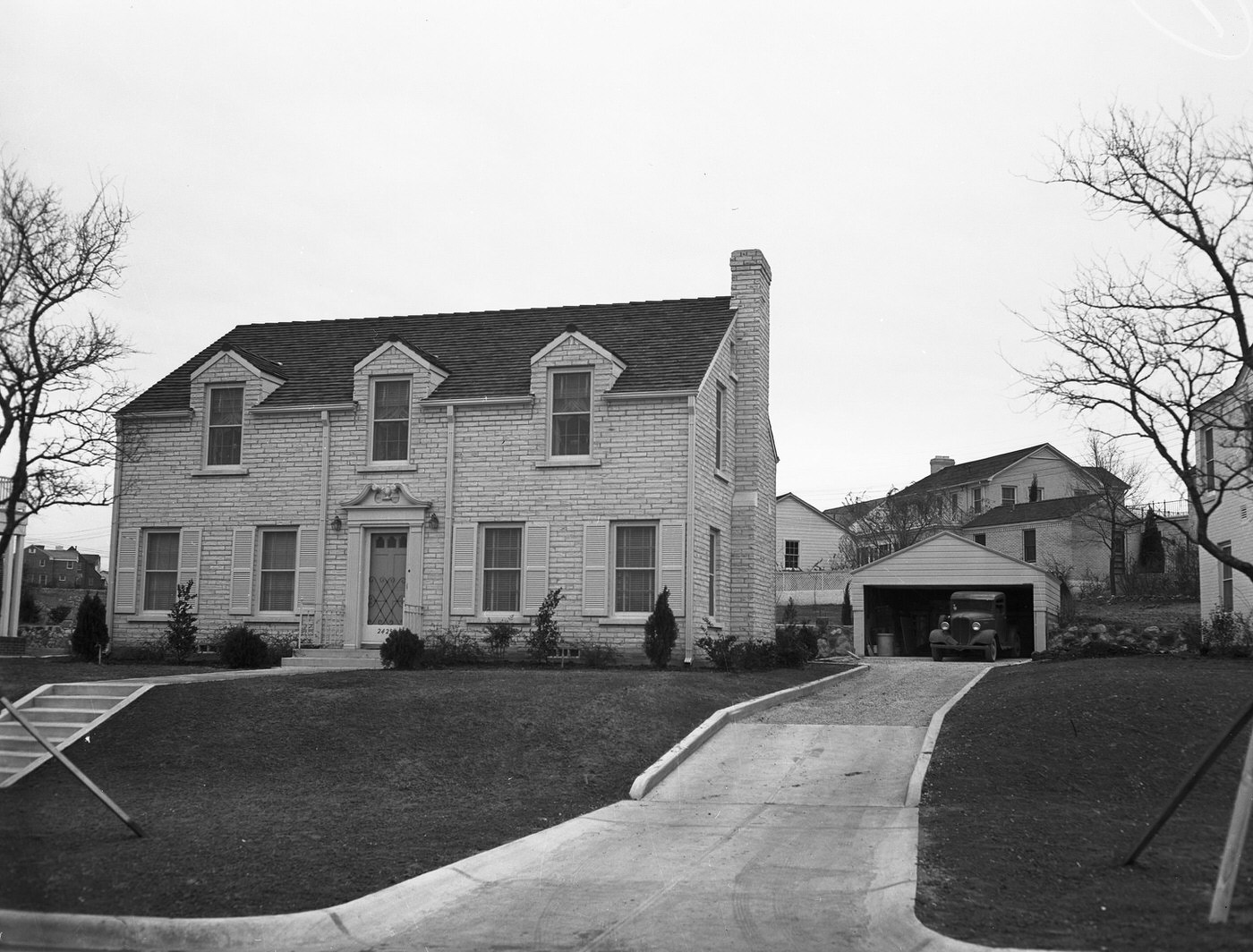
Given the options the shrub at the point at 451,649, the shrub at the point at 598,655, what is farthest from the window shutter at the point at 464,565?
the shrub at the point at 598,655

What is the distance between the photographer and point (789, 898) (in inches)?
338

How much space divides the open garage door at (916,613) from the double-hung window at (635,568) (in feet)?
55.9

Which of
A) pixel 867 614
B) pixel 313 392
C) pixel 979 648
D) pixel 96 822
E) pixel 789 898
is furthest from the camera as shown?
pixel 867 614

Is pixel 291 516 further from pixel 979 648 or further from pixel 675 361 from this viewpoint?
pixel 979 648

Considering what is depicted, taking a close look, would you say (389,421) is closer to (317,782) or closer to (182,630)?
(182,630)

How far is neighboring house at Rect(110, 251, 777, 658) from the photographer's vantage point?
2339 cm

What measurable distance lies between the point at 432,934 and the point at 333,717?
7.17 metres

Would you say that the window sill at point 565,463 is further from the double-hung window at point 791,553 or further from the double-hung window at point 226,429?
the double-hung window at point 791,553

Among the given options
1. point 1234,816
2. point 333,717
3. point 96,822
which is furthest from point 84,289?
point 1234,816

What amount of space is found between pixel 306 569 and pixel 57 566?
86.6 metres

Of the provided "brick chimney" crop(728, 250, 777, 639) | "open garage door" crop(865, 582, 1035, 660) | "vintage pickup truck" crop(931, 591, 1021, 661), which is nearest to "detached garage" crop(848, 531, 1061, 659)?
→ "open garage door" crop(865, 582, 1035, 660)

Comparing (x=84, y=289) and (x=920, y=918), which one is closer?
(x=920, y=918)

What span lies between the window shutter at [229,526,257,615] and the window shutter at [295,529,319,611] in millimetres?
1024

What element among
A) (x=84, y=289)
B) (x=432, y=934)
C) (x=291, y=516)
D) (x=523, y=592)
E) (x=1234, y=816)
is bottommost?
(x=432, y=934)
